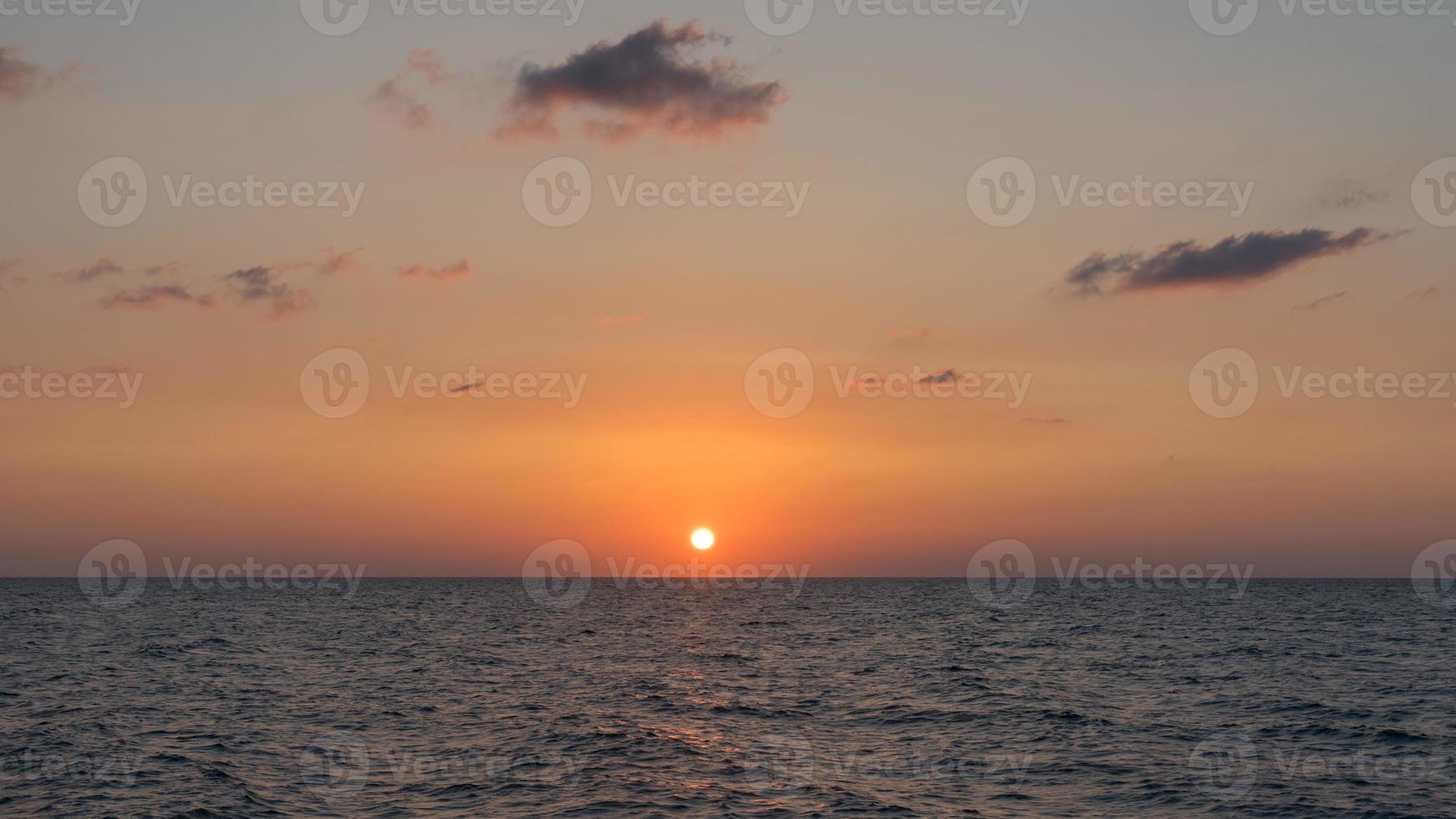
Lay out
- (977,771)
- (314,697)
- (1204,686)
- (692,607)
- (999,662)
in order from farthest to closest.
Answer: (692,607) < (999,662) < (1204,686) < (314,697) < (977,771)

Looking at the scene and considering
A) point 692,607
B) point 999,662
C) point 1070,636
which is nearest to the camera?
point 999,662

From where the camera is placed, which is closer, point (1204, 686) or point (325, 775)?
point (325, 775)

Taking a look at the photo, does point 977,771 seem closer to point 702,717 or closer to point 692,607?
point 702,717

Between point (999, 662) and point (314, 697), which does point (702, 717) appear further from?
point (999, 662)

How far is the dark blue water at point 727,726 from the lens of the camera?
102 ft

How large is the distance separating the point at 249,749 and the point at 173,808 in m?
7.82

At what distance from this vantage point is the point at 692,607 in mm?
157250

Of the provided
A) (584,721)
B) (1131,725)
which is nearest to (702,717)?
(584,721)

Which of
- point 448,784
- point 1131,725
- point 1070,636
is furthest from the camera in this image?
point 1070,636

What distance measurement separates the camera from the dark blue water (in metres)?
31.0

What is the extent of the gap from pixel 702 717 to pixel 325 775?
621 inches

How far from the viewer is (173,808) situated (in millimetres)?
29328

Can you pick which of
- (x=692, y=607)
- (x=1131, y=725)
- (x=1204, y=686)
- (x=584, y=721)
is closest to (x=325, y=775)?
(x=584, y=721)

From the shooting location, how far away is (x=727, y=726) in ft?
138
